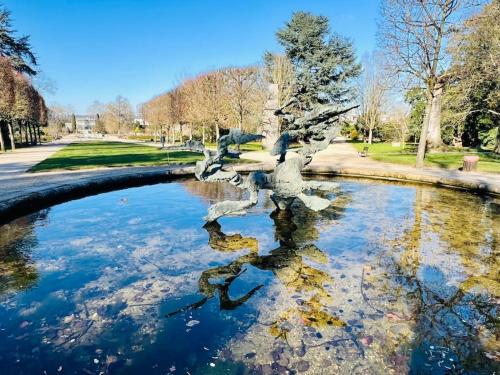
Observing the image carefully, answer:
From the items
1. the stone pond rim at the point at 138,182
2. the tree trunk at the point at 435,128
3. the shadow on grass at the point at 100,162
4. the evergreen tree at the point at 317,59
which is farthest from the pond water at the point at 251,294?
the evergreen tree at the point at 317,59

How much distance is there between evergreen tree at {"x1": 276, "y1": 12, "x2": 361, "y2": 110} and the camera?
33.2 meters

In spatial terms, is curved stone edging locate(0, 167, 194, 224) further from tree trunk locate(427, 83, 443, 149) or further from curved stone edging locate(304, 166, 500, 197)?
tree trunk locate(427, 83, 443, 149)

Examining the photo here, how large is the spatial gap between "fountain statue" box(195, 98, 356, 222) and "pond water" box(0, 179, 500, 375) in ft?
1.92

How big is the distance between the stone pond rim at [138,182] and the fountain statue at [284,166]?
486 cm

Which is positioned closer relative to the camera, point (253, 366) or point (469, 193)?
point (253, 366)

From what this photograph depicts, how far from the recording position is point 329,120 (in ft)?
26.5

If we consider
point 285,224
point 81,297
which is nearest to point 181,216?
point 285,224

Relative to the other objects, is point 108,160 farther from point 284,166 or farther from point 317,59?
point 317,59

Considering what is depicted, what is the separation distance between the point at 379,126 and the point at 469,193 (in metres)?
35.6

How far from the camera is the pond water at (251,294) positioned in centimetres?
324

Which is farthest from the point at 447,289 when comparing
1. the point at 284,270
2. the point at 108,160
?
the point at 108,160

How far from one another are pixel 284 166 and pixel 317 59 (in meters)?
29.5

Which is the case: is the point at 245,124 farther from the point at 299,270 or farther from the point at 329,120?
the point at 299,270

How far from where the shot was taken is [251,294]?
4434 millimetres
